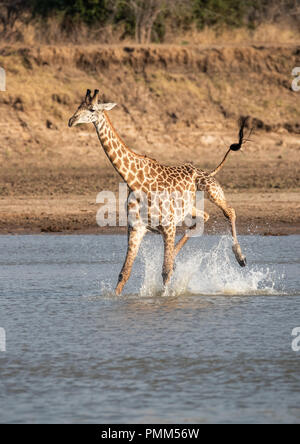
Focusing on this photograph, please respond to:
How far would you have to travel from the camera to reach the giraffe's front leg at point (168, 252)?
9.61 meters

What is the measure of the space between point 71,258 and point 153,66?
42.2 ft

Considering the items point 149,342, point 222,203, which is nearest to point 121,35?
point 222,203

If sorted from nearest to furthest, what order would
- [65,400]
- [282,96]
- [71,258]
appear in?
[65,400], [71,258], [282,96]

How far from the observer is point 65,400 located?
6.10 meters

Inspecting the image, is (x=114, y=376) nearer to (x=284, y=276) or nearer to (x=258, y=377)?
(x=258, y=377)

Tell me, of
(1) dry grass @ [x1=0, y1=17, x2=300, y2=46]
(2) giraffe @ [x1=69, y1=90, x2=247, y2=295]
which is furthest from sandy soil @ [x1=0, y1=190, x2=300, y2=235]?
(1) dry grass @ [x1=0, y1=17, x2=300, y2=46]

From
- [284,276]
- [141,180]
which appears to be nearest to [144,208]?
[141,180]

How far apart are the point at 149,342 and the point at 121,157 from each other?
7.70 feet

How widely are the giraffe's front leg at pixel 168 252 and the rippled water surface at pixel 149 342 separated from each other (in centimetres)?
22

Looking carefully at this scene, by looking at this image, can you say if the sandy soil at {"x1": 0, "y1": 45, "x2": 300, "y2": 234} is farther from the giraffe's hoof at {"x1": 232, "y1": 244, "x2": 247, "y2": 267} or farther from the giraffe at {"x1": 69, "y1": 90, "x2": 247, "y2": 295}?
the giraffe at {"x1": 69, "y1": 90, "x2": 247, "y2": 295}

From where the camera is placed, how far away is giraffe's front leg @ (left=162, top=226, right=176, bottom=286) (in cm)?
961

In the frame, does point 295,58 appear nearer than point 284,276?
No

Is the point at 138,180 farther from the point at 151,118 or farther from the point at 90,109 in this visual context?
the point at 151,118

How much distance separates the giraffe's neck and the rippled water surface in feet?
3.94
